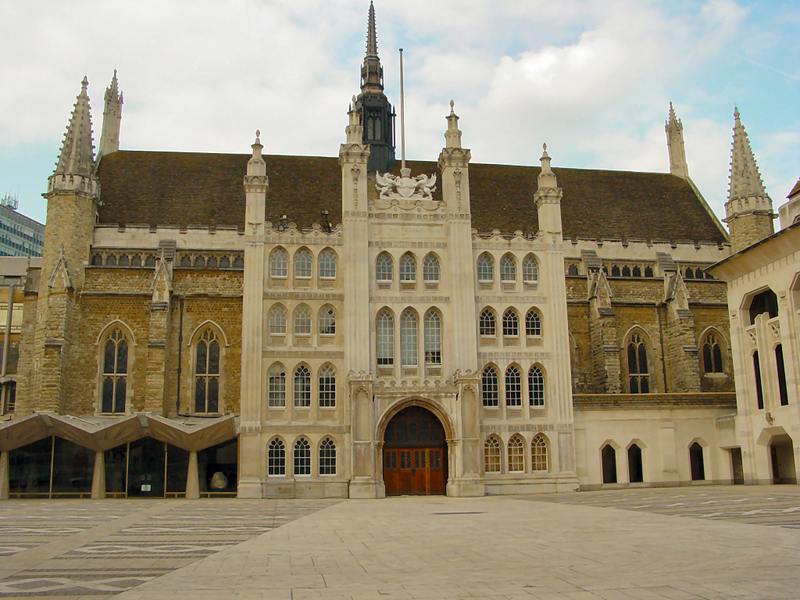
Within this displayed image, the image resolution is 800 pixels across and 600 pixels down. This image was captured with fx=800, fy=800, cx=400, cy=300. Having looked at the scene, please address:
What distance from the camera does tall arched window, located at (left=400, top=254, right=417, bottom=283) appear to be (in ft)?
125

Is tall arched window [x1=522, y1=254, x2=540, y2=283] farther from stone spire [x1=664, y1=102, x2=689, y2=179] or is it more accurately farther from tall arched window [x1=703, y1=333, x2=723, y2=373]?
stone spire [x1=664, y1=102, x2=689, y2=179]

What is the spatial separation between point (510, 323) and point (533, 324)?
1.13 meters

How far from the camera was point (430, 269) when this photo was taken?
3819cm

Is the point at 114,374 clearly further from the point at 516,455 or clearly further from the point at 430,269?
the point at 516,455

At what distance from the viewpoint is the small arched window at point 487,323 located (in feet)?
125

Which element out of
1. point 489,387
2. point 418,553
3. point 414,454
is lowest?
point 418,553

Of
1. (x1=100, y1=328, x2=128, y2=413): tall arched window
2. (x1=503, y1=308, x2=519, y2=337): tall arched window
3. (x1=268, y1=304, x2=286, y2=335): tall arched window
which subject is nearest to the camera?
(x1=268, y1=304, x2=286, y2=335): tall arched window

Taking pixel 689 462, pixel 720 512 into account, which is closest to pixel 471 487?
pixel 689 462

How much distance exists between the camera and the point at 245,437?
117 ft

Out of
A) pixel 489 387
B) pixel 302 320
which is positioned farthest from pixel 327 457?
pixel 489 387

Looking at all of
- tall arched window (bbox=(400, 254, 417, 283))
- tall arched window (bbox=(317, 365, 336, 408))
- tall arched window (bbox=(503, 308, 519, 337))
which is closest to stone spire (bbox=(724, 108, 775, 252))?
tall arched window (bbox=(503, 308, 519, 337))

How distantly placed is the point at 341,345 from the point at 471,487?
867 cm

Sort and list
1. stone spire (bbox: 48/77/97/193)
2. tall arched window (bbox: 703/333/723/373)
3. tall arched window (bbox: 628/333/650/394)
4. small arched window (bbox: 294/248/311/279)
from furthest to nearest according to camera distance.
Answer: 1. tall arched window (bbox: 703/333/723/373)
2. tall arched window (bbox: 628/333/650/394)
3. stone spire (bbox: 48/77/97/193)
4. small arched window (bbox: 294/248/311/279)

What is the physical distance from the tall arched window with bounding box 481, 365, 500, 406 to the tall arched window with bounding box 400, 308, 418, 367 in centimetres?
336
